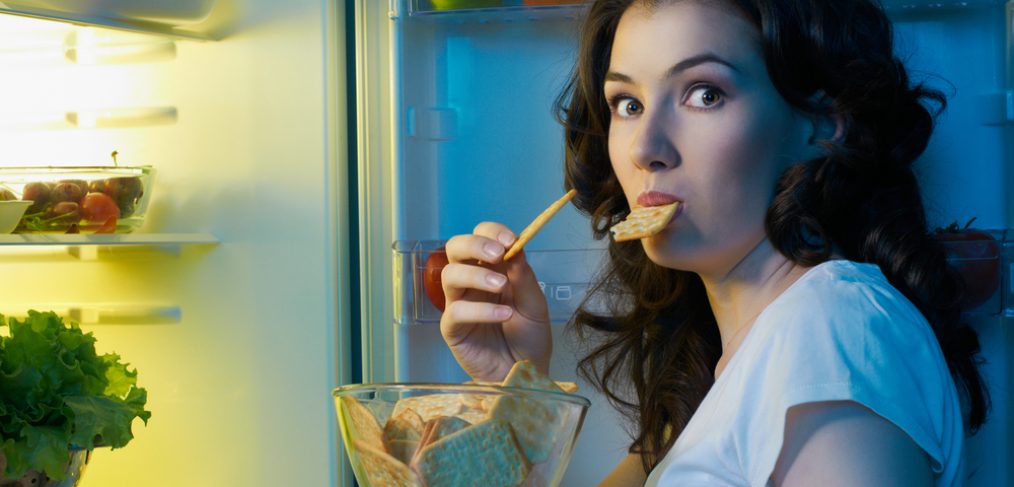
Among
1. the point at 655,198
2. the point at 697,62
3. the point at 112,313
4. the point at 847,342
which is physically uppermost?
the point at 697,62

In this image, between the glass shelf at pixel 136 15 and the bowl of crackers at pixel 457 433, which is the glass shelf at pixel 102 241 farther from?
the bowl of crackers at pixel 457 433

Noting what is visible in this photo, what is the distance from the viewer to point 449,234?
58.1 inches

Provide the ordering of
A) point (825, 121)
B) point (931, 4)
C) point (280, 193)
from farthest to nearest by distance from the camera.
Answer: point (280, 193)
point (931, 4)
point (825, 121)

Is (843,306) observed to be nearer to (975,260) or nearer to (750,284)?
(750,284)

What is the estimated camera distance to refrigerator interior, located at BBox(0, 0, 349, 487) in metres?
1.52

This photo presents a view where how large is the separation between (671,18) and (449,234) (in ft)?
1.67

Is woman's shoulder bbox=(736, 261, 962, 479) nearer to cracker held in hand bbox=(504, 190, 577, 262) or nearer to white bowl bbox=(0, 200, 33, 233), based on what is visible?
cracker held in hand bbox=(504, 190, 577, 262)

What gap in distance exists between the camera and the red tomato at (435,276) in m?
1.42

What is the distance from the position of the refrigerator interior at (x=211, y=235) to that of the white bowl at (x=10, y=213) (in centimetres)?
15

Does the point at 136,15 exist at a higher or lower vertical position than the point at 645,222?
higher

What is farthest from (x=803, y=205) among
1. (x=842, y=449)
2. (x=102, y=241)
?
(x=102, y=241)

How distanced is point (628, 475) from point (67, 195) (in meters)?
0.82

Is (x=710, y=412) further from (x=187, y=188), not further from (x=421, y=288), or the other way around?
(x=187, y=188)

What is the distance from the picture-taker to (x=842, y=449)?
2.74 ft
